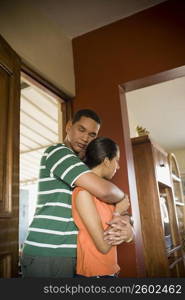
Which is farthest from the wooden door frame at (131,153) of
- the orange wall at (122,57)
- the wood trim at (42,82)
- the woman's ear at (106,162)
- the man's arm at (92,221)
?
the man's arm at (92,221)

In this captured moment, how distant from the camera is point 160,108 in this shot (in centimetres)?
265

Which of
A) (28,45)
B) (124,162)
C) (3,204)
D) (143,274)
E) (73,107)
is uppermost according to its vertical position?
(28,45)

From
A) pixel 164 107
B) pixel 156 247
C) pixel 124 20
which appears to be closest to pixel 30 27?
pixel 124 20

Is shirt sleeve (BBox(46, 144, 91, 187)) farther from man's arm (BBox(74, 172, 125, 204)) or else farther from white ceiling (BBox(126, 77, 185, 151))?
white ceiling (BBox(126, 77, 185, 151))

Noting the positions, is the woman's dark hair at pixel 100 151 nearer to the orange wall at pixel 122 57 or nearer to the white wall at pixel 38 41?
the orange wall at pixel 122 57

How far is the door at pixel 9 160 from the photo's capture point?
81 cm

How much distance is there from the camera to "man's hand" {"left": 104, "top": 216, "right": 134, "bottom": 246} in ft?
2.39

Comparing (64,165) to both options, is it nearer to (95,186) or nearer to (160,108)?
(95,186)

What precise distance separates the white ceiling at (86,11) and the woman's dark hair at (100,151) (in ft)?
2.88

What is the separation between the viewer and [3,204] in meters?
0.82

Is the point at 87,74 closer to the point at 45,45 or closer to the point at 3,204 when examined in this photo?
the point at 45,45

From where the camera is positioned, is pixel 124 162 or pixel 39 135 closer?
pixel 124 162

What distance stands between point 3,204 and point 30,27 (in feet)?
2.82

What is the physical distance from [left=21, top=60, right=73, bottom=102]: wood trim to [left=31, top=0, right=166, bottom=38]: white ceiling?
37cm
